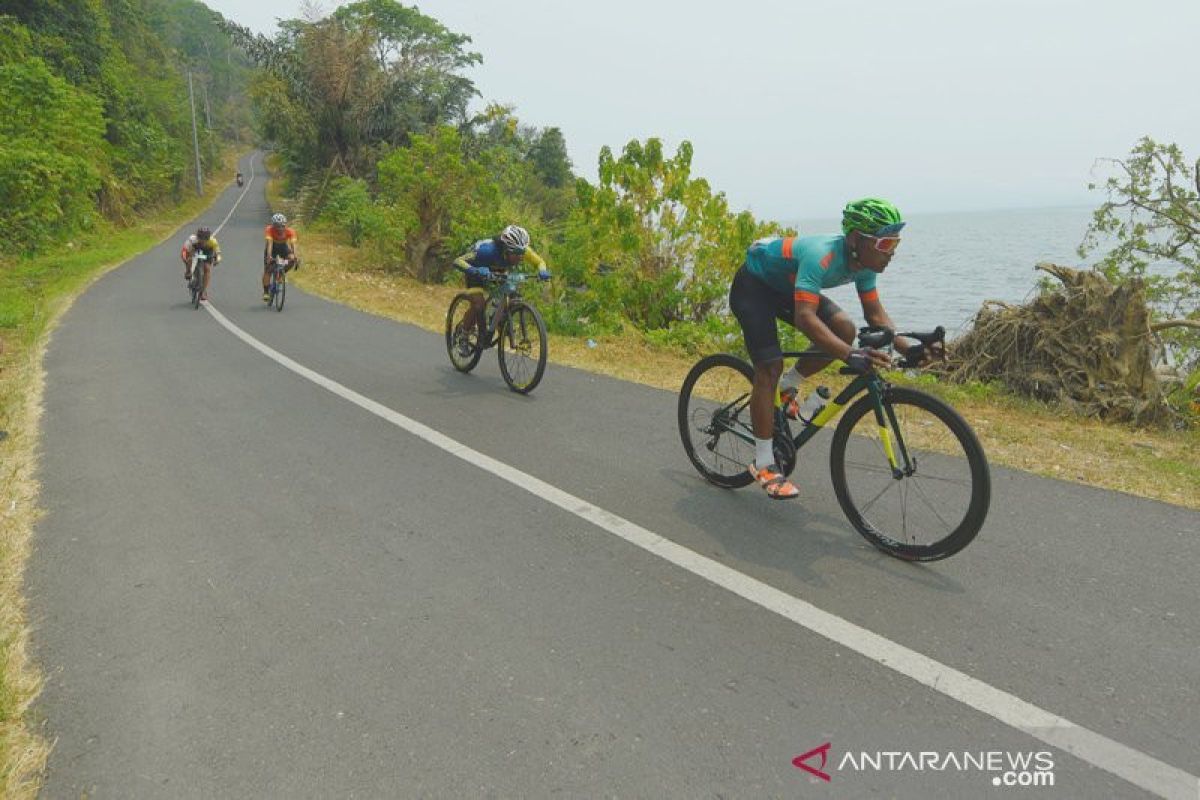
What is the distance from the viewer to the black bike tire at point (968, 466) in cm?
361

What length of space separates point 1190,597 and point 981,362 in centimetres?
717

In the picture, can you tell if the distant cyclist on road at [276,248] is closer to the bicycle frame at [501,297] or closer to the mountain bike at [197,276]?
the mountain bike at [197,276]

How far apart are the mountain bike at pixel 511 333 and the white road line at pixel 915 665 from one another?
2806mm

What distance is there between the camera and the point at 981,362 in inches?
399

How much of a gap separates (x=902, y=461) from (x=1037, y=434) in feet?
12.9

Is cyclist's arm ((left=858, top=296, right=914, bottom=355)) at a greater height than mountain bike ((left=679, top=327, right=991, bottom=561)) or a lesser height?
greater

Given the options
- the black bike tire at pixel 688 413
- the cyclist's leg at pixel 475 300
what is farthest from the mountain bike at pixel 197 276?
the black bike tire at pixel 688 413

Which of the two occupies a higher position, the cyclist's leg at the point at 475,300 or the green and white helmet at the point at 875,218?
the green and white helmet at the point at 875,218

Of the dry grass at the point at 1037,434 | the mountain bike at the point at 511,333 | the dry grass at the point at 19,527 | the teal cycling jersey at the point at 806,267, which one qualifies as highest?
the teal cycling jersey at the point at 806,267

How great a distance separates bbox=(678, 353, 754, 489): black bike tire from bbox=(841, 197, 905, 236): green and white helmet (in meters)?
1.18

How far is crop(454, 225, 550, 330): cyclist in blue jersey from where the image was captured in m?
7.98

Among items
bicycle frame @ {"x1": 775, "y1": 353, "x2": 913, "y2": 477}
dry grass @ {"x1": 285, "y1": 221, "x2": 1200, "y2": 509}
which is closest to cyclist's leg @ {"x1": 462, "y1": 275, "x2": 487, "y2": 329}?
dry grass @ {"x1": 285, "y1": 221, "x2": 1200, "y2": 509}

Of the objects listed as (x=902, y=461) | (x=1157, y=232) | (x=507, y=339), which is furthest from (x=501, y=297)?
(x=1157, y=232)

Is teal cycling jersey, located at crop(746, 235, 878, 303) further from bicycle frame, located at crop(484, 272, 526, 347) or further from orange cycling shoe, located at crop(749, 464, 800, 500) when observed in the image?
bicycle frame, located at crop(484, 272, 526, 347)
